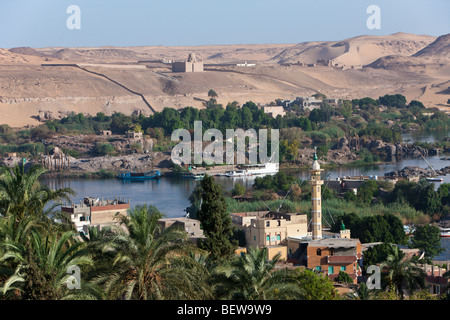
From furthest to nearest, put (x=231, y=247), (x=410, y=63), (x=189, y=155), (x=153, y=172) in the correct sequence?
(x=410, y=63) < (x=189, y=155) < (x=153, y=172) < (x=231, y=247)

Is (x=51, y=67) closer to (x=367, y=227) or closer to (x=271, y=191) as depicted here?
(x=271, y=191)

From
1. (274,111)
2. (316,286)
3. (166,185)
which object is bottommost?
(166,185)

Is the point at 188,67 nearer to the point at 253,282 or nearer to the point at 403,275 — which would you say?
the point at 403,275

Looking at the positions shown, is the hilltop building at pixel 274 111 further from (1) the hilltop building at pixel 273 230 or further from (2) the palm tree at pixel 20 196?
(2) the palm tree at pixel 20 196

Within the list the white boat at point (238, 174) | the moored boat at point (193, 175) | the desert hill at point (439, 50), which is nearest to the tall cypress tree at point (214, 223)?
the moored boat at point (193, 175)

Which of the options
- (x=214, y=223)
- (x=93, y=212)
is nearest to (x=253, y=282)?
(x=214, y=223)
